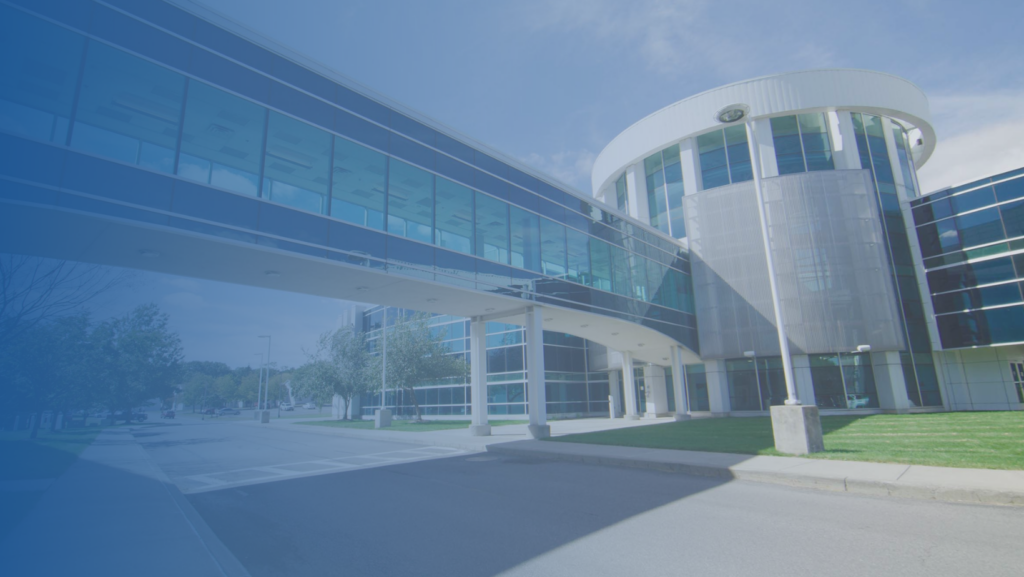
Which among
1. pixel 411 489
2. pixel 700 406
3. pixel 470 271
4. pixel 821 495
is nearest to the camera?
pixel 821 495

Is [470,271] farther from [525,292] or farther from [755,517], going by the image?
[755,517]

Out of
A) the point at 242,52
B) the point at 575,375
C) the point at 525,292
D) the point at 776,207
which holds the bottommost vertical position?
the point at 575,375

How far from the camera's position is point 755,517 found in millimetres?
6762

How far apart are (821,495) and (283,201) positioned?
41.7ft

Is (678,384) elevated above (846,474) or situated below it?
above

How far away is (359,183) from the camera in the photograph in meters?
15.2

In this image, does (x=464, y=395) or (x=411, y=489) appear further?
(x=464, y=395)

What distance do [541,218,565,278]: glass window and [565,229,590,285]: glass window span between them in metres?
0.38

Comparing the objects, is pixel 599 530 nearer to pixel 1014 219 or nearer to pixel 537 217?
pixel 537 217

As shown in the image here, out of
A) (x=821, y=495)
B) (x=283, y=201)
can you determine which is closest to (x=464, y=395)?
(x=283, y=201)

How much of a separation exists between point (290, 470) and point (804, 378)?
2787 cm

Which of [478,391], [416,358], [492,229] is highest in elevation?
[492,229]

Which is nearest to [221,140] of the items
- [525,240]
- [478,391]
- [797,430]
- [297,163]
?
[297,163]

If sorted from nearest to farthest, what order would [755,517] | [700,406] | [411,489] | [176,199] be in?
[755,517] → [411,489] → [176,199] → [700,406]
